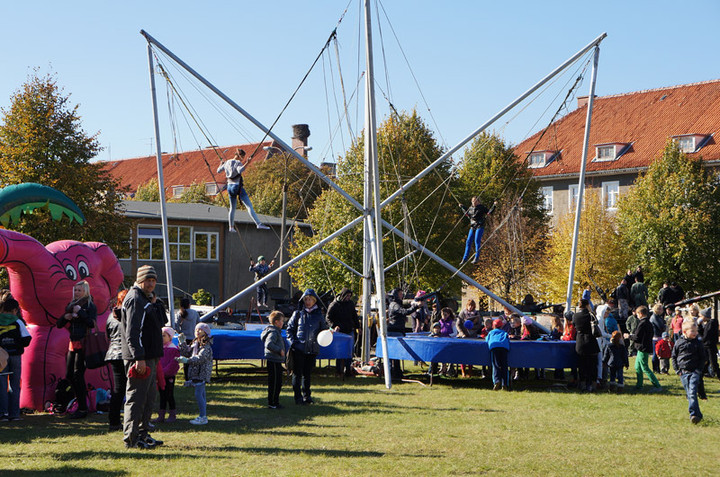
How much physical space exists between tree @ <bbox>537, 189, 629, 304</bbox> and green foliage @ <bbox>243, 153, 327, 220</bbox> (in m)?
18.5

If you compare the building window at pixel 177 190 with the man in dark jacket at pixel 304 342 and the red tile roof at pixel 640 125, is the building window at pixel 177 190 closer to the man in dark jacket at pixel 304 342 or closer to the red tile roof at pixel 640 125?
the red tile roof at pixel 640 125

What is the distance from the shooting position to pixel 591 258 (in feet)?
134

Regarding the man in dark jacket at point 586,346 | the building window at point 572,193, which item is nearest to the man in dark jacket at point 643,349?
the man in dark jacket at point 586,346

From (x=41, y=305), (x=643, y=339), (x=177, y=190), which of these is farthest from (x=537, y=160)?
(x=41, y=305)

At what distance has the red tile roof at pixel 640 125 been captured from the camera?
49031mm

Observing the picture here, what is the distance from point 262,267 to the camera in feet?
71.4

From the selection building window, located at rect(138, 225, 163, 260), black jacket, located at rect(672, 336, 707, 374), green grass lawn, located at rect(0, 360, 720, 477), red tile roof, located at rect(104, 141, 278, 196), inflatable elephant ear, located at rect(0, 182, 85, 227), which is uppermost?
red tile roof, located at rect(104, 141, 278, 196)

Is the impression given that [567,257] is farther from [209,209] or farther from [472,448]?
[472,448]

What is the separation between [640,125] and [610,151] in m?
2.94

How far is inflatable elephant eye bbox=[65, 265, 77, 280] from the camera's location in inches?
497

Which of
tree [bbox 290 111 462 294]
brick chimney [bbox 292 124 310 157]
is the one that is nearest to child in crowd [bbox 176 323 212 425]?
tree [bbox 290 111 462 294]

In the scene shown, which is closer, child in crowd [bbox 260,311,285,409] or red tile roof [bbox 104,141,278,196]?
child in crowd [bbox 260,311,285,409]

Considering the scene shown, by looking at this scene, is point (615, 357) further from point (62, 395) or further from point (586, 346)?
point (62, 395)

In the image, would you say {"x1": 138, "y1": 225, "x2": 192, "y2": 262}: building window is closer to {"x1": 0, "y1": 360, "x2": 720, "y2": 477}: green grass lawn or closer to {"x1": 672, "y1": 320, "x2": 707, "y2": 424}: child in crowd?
{"x1": 0, "y1": 360, "x2": 720, "y2": 477}: green grass lawn
